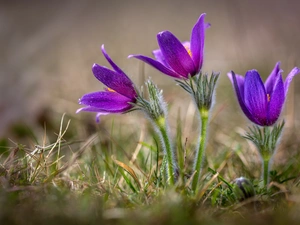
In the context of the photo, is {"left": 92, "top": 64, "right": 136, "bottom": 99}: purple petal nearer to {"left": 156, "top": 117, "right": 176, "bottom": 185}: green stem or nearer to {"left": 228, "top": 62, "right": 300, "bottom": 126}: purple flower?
{"left": 156, "top": 117, "right": 176, "bottom": 185}: green stem

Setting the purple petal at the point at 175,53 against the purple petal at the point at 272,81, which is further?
the purple petal at the point at 272,81

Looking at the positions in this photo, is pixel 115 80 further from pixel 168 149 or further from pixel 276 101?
pixel 276 101

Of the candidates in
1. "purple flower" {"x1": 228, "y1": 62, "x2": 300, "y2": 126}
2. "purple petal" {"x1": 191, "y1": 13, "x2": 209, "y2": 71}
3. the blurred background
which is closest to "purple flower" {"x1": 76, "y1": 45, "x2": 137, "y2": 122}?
"purple petal" {"x1": 191, "y1": 13, "x2": 209, "y2": 71}

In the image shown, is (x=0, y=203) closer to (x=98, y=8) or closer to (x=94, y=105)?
(x=94, y=105)

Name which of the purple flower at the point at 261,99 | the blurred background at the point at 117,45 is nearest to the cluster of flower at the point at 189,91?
the purple flower at the point at 261,99

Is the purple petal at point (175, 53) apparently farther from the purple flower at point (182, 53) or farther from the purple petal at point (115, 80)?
the purple petal at point (115, 80)

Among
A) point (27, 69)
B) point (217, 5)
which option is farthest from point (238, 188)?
point (217, 5)

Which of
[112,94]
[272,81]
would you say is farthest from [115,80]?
[272,81]
